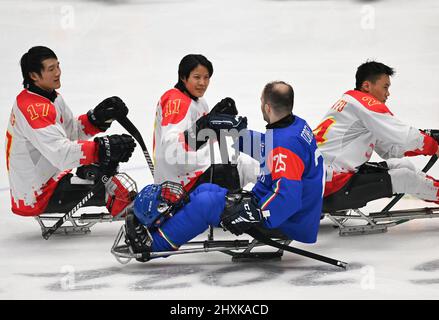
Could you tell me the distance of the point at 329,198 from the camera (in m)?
5.25

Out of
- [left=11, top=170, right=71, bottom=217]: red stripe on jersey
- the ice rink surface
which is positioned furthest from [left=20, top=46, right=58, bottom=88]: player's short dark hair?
the ice rink surface

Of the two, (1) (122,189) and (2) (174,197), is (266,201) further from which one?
(1) (122,189)

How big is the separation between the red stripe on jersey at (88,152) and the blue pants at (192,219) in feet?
2.87

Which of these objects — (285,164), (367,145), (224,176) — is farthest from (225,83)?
(285,164)

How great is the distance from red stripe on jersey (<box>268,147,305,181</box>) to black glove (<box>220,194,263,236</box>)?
172 mm

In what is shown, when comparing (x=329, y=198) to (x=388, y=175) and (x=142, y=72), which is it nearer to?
(x=388, y=175)

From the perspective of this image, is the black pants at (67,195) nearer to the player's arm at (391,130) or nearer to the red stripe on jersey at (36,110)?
the red stripe on jersey at (36,110)

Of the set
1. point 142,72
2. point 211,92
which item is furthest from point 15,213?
point 142,72

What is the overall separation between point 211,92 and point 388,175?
3565 mm

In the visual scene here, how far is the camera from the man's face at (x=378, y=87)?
17.8ft

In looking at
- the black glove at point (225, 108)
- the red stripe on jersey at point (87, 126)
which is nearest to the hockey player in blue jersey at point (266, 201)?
the black glove at point (225, 108)

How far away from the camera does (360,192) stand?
5.28 m

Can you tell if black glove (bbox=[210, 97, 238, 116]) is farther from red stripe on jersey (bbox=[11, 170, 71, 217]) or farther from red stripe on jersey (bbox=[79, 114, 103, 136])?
red stripe on jersey (bbox=[11, 170, 71, 217])

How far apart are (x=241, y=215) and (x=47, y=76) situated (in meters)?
1.55
